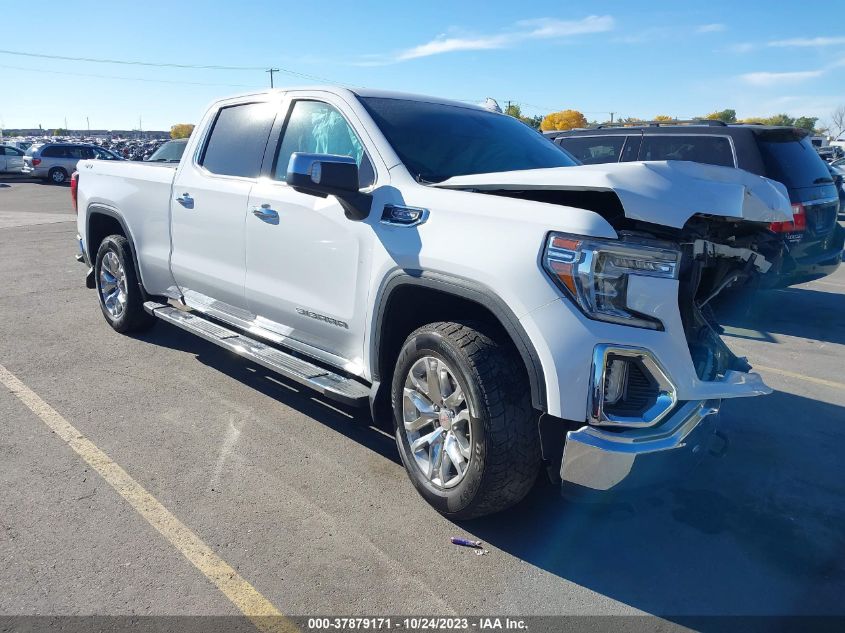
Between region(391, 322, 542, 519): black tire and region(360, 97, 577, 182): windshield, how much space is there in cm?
103

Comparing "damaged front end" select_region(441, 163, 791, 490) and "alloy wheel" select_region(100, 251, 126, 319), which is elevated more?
"damaged front end" select_region(441, 163, 791, 490)

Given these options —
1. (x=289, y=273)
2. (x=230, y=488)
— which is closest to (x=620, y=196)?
(x=289, y=273)

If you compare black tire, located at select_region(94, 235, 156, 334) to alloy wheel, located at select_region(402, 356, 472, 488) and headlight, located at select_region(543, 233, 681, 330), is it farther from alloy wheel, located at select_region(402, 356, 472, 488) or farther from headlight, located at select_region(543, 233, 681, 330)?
headlight, located at select_region(543, 233, 681, 330)

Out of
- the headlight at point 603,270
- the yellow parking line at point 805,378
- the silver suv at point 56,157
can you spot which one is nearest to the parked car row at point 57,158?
the silver suv at point 56,157

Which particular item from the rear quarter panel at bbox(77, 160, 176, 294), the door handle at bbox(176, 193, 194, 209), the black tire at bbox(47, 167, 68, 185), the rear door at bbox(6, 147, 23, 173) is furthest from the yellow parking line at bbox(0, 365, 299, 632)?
the rear door at bbox(6, 147, 23, 173)

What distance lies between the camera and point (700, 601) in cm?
286

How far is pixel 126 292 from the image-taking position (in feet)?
20.0

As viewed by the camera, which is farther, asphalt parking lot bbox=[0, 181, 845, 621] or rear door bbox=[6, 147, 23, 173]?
rear door bbox=[6, 147, 23, 173]

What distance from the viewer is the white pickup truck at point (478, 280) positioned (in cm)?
280

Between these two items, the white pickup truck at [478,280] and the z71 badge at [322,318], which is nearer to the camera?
the white pickup truck at [478,280]

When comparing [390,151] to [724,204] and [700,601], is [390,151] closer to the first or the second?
[724,204]

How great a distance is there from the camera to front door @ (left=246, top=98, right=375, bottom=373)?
3.79 meters

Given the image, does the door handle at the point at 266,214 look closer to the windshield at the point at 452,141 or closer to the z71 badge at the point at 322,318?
the z71 badge at the point at 322,318

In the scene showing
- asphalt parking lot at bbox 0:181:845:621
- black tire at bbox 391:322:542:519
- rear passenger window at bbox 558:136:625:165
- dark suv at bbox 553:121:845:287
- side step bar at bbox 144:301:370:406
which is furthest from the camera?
rear passenger window at bbox 558:136:625:165
